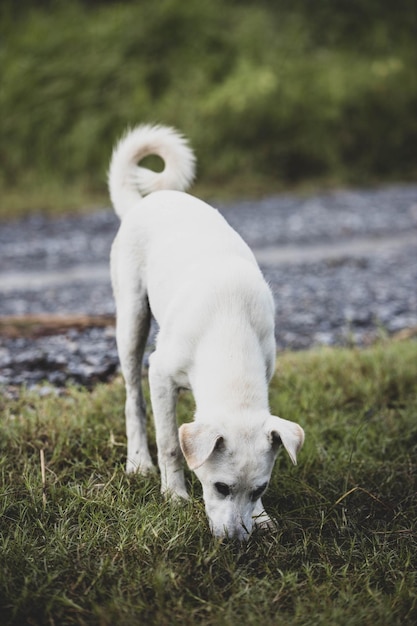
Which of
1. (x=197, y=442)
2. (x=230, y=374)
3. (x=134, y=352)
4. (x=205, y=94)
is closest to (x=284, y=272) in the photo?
(x=134, y=352)

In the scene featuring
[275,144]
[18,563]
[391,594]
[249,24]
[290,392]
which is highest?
[249,24]

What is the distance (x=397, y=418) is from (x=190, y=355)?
183 centimetres

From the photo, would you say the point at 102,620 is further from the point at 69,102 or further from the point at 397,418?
the point at 69,102

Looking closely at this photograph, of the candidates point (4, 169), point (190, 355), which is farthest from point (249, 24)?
point (190, 355)

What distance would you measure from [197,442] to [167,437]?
0.69 metres

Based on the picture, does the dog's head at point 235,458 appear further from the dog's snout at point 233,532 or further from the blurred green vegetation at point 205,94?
the blurred green vegetation at point 205,94

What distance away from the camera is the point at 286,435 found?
3084 millimetres

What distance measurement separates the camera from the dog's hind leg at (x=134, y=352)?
4172 mm

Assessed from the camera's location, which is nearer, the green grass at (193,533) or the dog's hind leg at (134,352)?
the green grass at (193,533)

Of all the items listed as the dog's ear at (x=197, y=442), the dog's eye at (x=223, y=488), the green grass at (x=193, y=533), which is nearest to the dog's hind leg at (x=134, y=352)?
the green grass at (x=193, y=533)

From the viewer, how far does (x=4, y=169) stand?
16156 mm

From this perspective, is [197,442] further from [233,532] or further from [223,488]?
[233,532]

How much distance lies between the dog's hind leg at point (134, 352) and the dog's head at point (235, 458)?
3.24 ft

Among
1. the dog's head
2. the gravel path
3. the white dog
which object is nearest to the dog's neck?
the white dog
